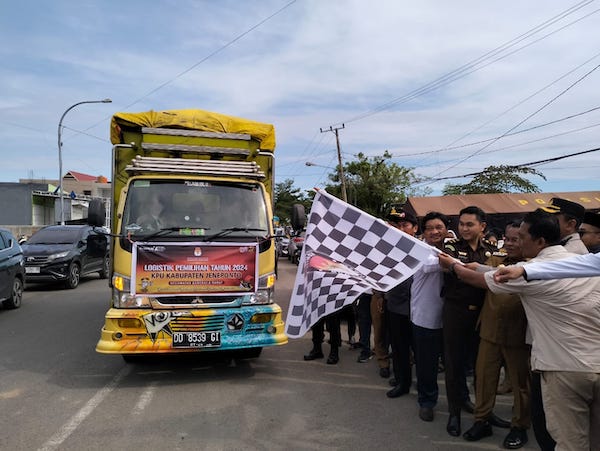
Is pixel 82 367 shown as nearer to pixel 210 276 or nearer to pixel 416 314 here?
pixel 210 276

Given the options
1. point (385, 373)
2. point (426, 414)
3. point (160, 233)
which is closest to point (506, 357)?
point (426, 414)

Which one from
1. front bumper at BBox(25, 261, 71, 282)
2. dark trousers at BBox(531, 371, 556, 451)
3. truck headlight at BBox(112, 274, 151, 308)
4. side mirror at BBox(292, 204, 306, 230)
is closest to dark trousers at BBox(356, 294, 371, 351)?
side mirror at BBox(292, 204, 306, 230)

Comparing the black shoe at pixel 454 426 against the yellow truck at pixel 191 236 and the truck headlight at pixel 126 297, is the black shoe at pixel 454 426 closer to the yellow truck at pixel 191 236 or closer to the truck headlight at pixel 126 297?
the yellow truck at pixel 191 236

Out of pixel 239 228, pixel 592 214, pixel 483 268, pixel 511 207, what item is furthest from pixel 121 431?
pixel 511 207

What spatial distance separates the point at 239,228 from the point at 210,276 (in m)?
0.67

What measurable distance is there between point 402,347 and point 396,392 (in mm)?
446

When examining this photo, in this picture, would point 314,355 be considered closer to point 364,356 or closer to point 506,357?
point 364,356

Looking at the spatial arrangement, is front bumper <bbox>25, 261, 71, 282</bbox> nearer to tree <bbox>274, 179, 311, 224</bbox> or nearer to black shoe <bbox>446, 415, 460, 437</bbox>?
black shoe <bbox>446, 415, 460, 437</bbox>

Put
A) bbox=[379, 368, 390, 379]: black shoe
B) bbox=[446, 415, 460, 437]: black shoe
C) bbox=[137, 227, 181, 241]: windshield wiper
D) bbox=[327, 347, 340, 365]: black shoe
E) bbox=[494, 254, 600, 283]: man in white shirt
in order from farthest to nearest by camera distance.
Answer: bbox=[327, 347, 340, 365]: black shoe < bbox=[379, 368, 390, 379]: black shoe < bbox=[137, 227, 181, 241]: windshield wiper < bbox=[446, 415, 460, 437]: black shoe < bbox=[494, 254, 600, 283]: man in white shirt

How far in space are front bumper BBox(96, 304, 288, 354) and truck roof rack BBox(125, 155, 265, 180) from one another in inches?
66.1

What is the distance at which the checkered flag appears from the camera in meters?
3.88

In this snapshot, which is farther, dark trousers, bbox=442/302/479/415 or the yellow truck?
the yellow truck

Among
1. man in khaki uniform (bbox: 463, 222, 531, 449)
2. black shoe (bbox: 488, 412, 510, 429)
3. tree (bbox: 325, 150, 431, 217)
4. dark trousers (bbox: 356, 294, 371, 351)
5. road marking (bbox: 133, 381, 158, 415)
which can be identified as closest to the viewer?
man in khaki uniform (bbox: 463, 222, 531, 449)

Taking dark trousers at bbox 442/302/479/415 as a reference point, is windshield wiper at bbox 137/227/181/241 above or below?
above
